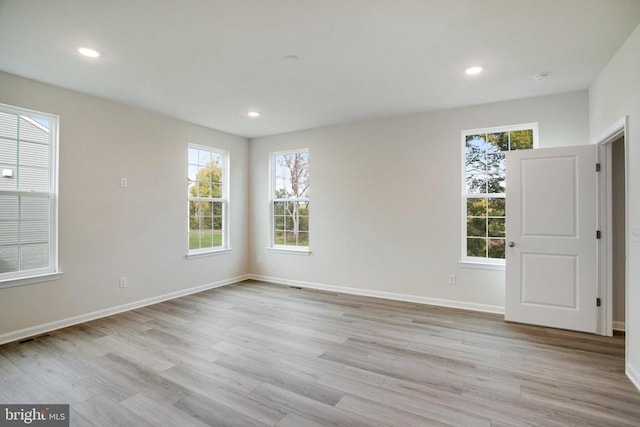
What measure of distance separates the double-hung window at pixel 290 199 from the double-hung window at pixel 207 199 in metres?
0.87

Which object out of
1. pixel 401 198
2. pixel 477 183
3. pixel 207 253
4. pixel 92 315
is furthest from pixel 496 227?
pixel 92 315

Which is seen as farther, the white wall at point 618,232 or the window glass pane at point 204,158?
the window glass pane at point 204,158

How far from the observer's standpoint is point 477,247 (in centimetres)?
423

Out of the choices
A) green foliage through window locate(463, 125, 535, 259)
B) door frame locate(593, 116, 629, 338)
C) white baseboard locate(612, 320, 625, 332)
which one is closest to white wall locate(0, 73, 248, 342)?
green foliage through window locate(463, 125, 535, 259)

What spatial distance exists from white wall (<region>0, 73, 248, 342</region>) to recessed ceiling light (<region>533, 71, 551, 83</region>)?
4.51 metres

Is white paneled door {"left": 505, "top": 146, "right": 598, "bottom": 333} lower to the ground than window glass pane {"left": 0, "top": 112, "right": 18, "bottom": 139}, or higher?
lower

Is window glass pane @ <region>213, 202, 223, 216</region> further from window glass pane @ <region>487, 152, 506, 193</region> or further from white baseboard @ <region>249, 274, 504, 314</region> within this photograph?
Result: window glass pane @ <region>487, 152, 506, 193</region>

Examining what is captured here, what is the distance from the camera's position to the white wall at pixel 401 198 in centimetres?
402

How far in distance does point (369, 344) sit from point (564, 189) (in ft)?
8.76

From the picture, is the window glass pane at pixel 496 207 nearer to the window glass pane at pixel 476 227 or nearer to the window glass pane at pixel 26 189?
the window glass pane at pixel 476 227

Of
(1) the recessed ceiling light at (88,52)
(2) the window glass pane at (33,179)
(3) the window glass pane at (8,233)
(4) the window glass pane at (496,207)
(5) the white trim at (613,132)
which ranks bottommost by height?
(3) the window glass pane at (8,233)

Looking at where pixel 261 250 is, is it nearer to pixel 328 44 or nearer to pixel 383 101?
pixel 383 101

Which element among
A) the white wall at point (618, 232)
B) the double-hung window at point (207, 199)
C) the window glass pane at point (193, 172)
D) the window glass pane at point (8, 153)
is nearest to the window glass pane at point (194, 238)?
the double-hung window at point (207, 199)

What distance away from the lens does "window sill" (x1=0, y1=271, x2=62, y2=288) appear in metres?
3.13
